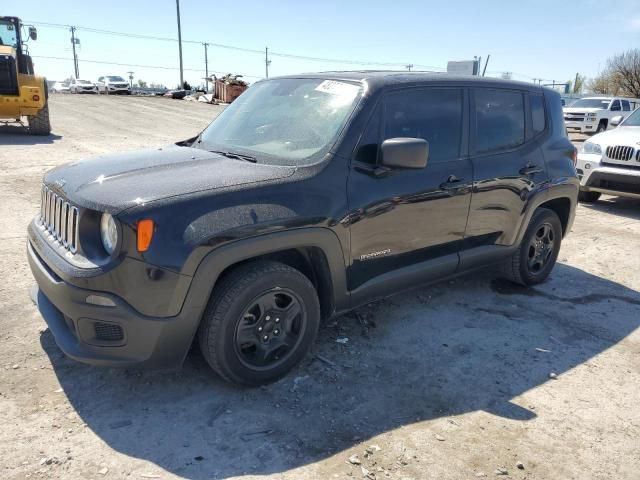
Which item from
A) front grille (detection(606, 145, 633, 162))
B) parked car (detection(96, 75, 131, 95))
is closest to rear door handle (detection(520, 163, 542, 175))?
front grille (detection(606, 145, 633, 162))

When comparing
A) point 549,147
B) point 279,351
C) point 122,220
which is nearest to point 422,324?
point 279,351

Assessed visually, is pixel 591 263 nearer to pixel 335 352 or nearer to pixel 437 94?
pixel 437 94

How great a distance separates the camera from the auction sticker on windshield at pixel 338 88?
3479 mm

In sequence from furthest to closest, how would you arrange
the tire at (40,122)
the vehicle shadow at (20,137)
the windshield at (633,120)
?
the tire at (40,122)
the vehicle shadow at (20,137)
the windshield at (633,120)

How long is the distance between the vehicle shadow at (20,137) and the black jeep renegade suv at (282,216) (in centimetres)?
1082

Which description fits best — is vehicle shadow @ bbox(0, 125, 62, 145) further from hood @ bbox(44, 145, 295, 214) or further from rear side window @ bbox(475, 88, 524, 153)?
rear side window @ bbox(475, 88, 524, 153)

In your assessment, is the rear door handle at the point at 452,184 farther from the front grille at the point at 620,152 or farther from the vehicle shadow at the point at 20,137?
the vehicle shadow at the point at 20,137

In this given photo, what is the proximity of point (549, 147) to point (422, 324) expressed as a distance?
79.7 inches

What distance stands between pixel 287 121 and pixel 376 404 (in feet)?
6.40

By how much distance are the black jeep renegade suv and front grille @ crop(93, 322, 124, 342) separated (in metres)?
0.01

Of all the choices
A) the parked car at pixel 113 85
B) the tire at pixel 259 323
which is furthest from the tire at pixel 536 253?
the parked car at pixel 113 85

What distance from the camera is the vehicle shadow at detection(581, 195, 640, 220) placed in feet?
26.9

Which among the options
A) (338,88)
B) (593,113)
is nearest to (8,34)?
(338,88)

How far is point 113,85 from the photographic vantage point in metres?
38.4
